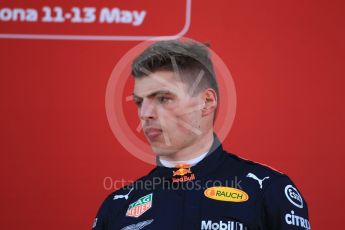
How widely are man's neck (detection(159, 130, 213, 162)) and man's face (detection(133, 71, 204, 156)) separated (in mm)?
24

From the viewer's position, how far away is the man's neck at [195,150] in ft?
4.67

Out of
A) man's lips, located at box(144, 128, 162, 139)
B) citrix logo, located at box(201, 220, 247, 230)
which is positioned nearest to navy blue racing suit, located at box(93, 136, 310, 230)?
citrix logo, located at box(201, 220, 247, 230)

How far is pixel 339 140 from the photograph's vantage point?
75.9 inches

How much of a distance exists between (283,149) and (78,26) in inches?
31.6

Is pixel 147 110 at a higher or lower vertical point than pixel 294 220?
higher

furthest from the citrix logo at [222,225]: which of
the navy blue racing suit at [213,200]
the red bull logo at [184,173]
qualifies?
the red bull logo at [184,173]

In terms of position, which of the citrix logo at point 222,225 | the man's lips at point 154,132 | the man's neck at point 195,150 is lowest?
the citrix logo at point 222,225

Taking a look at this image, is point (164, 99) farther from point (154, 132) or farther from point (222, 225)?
point (222, 225)

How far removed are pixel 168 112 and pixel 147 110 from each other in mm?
49

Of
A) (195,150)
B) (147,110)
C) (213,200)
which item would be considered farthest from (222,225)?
(147,110)

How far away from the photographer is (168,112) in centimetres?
137

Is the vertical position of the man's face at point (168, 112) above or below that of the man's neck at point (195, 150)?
above

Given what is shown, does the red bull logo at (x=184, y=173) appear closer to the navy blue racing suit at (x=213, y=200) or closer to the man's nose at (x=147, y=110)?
the navy blue racing suit at (x=213, y=200)

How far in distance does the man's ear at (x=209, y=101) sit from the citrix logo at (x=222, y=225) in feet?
0.83
